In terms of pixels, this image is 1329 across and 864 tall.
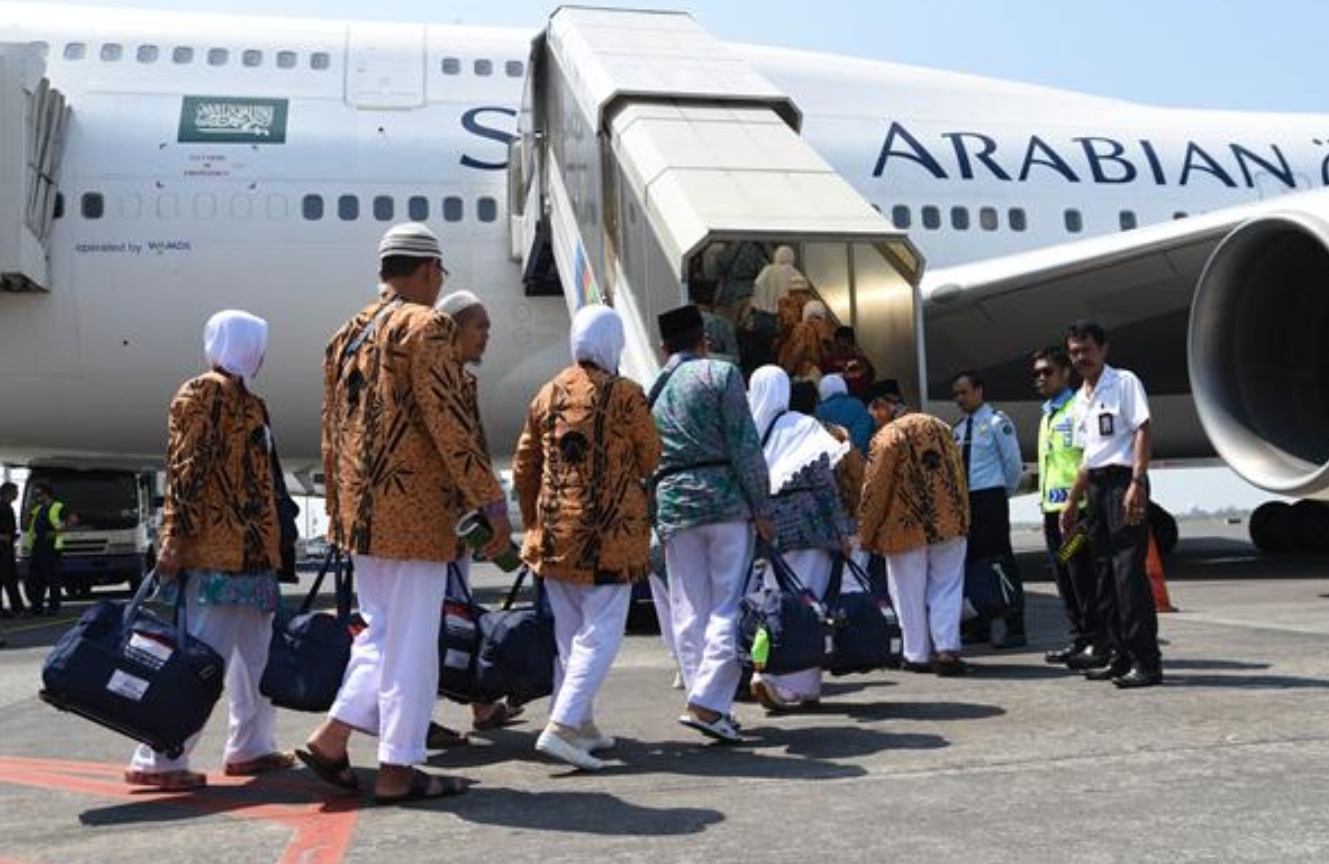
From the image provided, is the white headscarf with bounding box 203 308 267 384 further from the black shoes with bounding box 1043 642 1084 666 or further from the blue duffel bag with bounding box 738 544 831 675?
the black shoes with bounding box 1043 642 1084 666

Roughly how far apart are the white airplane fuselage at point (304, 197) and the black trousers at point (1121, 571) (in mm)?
5613

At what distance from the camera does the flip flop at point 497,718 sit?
507cm

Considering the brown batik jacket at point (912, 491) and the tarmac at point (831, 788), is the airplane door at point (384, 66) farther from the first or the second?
the tarmac at point (831, 788)

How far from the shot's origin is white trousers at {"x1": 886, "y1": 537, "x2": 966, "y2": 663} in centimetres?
596

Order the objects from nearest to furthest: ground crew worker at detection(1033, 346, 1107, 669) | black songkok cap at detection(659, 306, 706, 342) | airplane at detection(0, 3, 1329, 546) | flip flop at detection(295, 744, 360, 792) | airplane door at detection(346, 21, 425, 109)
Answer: flip flop at detection(295, 744, 360, 792) < black songkok cap at detection(659, 306, 706, 342) < ground crew worker at detection(1033, 346, 1107, 669) < airplane at detection(0, 3, 1329, 546) < airplane door at detection(346, 21, 425, 109)

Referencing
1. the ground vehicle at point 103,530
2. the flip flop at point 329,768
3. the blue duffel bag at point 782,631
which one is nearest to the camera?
the flip flop at point 329,768

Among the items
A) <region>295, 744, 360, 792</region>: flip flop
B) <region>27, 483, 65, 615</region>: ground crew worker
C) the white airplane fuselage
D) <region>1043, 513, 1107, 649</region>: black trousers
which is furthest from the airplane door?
<region>295, 744, 360, 792</region>: flip flop

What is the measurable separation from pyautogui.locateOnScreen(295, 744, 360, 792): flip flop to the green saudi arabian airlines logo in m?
8.22

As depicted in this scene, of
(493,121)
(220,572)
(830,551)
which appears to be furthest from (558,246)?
(220,572)

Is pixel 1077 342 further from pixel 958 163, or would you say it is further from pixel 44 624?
pixel 44 624

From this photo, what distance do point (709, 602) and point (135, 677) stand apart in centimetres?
176

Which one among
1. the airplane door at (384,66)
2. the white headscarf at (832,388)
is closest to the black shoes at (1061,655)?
the white headscarf at (832,388)

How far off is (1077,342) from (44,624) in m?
9.49

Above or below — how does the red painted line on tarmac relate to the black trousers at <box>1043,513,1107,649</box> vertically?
below
